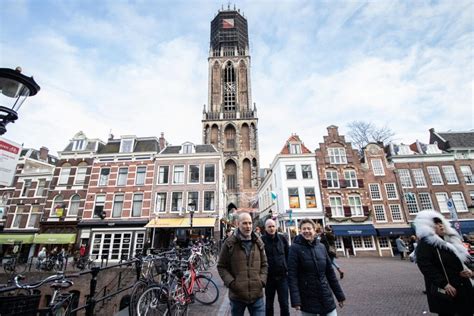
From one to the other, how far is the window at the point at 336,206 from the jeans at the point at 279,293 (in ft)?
58.0

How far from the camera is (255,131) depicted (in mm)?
41312

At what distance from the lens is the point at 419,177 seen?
68.2ft

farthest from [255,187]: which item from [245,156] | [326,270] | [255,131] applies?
[326,270]

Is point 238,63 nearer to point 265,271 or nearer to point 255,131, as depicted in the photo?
point 255,131

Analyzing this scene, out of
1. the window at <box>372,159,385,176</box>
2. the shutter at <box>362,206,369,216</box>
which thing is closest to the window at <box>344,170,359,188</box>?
the shutter at <box>362,206,369,216</box>

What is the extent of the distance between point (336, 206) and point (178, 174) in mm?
14333

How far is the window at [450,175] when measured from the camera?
20.5 metres

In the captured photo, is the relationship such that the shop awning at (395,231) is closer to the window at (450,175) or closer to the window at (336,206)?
the window at (336,206)

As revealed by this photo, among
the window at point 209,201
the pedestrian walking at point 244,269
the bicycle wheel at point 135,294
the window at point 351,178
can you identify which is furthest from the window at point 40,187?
the window at point 351,178

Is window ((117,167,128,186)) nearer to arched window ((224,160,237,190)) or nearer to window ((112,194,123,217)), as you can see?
window ((112,194,123,217))

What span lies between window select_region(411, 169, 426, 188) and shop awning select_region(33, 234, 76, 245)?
30619mm

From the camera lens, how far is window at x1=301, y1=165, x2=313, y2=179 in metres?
20.9

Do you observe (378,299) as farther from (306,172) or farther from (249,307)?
(306,172)

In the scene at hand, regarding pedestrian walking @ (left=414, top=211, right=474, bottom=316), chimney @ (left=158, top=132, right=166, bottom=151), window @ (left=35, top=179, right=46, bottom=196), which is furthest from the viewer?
chimney @ (left=158, top=132, right=166, bottom=151)
